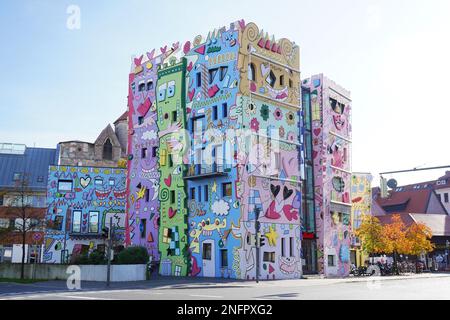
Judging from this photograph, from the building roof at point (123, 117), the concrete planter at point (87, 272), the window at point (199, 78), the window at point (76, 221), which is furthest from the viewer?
the building roof at point (123, 117)

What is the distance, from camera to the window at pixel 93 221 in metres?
55.5

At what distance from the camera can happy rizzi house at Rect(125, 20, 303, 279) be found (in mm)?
41156

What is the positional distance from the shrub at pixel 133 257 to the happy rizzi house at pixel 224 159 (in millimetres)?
6005

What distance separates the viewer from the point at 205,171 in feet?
141

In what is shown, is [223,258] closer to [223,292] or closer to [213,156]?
[213,156]

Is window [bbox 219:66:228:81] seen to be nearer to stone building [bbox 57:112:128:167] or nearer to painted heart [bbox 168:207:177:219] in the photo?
painted heart [bbox 168:207:177:219]

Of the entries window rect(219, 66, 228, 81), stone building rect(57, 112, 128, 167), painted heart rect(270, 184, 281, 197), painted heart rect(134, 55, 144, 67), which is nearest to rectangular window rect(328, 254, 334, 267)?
painted heart rect(270, 184, 281, 197)

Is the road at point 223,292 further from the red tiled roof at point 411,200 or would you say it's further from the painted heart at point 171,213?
the red tiled roof at point 411,200

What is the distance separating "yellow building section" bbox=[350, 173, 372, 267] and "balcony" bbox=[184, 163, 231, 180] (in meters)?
18.9

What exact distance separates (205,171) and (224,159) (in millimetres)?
2113

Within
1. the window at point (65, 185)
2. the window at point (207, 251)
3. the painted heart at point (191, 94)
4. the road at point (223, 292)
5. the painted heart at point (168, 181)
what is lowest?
the road at point (223, 292)

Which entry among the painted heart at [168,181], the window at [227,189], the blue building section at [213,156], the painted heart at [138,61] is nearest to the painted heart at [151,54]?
the painted heart at [138,61]

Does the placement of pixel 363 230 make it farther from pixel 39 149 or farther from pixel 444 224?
pixel 39 149

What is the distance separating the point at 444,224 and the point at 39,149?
52.7m
